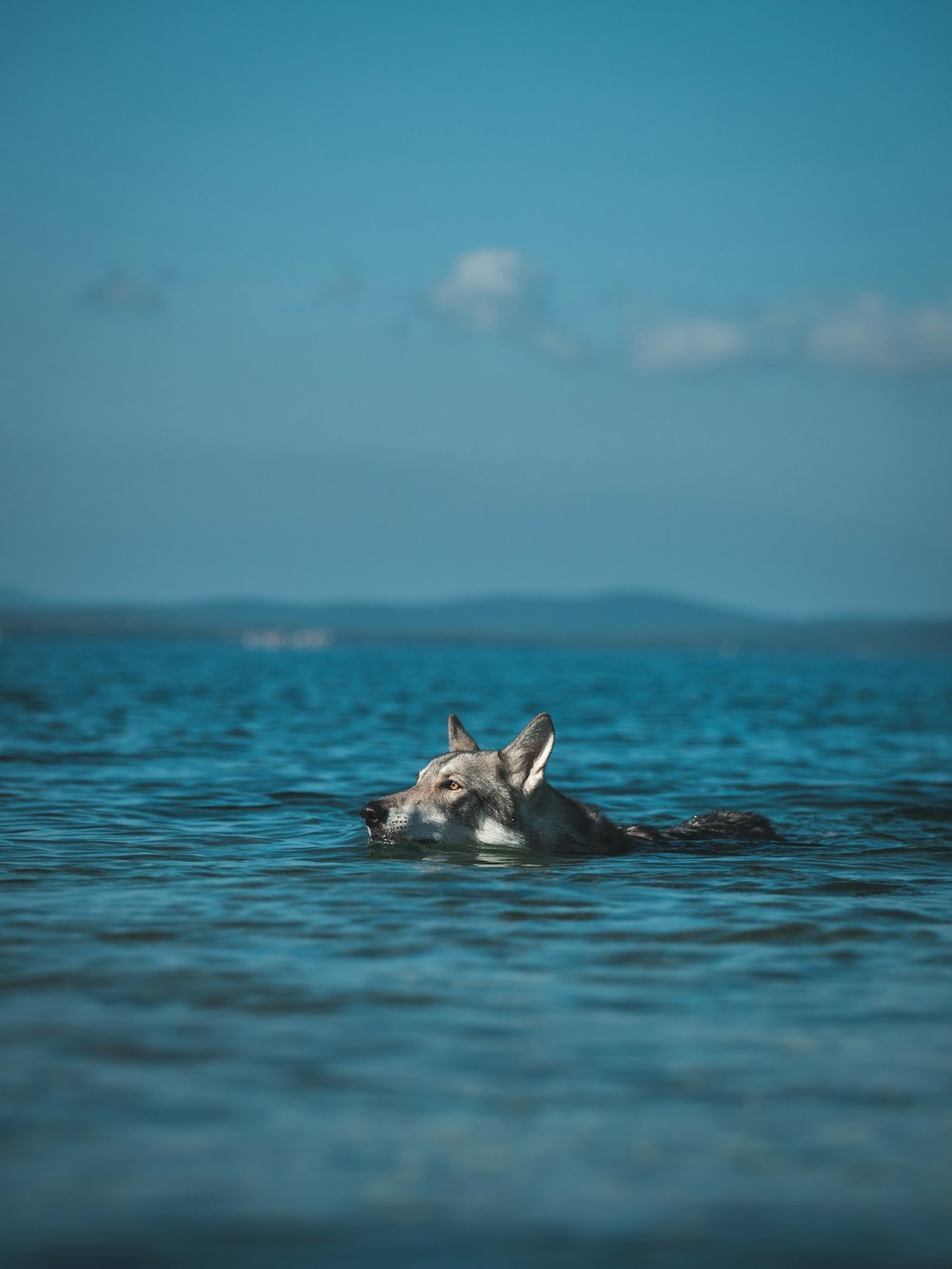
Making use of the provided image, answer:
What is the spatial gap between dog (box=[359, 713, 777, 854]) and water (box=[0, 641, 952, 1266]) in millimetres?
356

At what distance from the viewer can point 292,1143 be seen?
5281mm

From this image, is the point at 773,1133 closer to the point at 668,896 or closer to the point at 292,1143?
the point at 292,1143

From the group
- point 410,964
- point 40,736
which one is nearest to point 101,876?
point 410,964

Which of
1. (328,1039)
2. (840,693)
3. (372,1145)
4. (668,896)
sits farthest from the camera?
Answer: (840,693)

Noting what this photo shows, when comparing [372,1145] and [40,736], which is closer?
[372,1145]

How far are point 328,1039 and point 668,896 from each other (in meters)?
4.73

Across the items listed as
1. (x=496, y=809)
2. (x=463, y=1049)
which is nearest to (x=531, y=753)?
(x=496, y=809)

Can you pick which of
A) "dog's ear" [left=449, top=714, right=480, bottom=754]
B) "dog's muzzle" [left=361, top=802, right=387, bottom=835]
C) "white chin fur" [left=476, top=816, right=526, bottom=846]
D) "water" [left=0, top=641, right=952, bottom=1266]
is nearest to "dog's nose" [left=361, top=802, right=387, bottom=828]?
"dog's muzzle" [left=361, top=802, right=387, bottom=835]

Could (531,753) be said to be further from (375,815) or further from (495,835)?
(375,815)

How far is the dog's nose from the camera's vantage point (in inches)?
487

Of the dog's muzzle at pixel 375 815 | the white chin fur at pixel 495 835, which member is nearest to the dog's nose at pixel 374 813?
the dog's muzzle at pixel 375 815

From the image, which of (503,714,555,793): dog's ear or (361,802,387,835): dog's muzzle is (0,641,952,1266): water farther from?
(503,714,555,793): dog's ear

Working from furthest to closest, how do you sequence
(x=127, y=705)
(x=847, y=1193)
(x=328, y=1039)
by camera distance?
(x=127, y=705)
(x=328, y=1039)
(x=847, y=1193)

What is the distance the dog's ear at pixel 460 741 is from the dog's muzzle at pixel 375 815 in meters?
1.23
